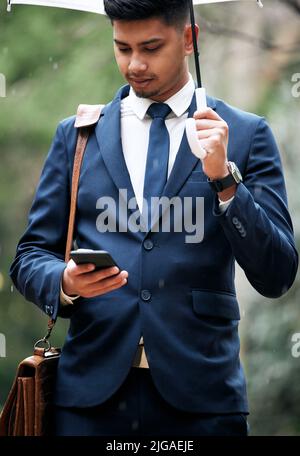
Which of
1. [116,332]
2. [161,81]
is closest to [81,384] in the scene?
[116,332]

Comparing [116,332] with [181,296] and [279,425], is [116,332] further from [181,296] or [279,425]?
[279,425]

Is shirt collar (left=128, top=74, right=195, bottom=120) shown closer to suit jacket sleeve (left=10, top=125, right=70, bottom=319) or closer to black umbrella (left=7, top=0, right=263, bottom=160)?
black umbrella (left=7, top=0, right=263, bottom=160)

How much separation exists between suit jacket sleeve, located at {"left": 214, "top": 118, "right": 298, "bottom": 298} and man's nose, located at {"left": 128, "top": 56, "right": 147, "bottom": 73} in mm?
436

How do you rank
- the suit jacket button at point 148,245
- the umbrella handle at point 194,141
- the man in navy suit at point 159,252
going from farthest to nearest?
the suit jacket button at point 148,245 < the man in navy suit at point 159,252 < the umbrella handle at point 194,141

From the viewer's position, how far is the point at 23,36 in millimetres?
6754

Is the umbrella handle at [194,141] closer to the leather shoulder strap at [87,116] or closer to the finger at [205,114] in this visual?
the finger at [205,114]

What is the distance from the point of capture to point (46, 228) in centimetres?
387

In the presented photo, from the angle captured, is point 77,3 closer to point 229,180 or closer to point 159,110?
point 159,110

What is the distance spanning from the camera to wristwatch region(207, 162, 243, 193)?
3518 mm

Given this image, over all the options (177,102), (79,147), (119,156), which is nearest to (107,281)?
(119,156)

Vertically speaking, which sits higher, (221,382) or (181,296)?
(181,296)

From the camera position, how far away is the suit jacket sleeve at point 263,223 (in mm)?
3500

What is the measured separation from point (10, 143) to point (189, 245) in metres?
3.35

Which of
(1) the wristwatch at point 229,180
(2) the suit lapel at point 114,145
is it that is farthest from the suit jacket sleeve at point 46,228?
(1) the wristwatch at point 229,180
